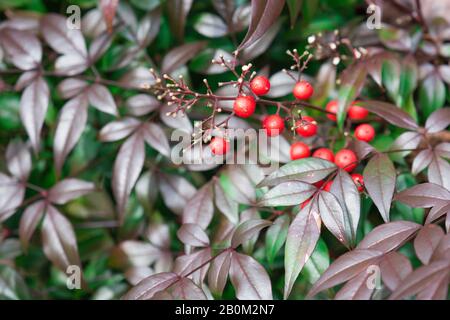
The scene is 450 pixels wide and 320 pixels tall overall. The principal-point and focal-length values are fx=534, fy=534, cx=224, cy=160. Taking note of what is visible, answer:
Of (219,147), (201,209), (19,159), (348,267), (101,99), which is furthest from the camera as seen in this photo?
(19,159)

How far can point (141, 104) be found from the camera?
1.26 meters

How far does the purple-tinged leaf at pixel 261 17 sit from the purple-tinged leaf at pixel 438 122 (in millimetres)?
430

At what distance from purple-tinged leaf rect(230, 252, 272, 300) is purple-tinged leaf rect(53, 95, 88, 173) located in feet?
1.59

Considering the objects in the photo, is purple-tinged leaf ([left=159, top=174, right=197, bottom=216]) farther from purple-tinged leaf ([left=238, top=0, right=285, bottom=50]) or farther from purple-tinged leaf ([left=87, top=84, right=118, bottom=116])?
purple-tinged leaf ([left=238, top=0, right=285, bottom=50])

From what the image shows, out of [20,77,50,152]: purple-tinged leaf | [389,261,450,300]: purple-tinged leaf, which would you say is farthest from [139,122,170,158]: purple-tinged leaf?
[389,261,450,300]: purple-tinged leaf

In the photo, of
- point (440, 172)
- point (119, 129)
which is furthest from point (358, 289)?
point (119, 129)

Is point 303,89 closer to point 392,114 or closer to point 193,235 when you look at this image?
point 392,114

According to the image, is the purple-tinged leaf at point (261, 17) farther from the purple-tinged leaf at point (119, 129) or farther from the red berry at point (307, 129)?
the purple-tinged leaf at point (119, 129)

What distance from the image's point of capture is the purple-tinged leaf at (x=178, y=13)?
4.18ft

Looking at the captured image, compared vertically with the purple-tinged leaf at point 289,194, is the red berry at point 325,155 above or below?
below

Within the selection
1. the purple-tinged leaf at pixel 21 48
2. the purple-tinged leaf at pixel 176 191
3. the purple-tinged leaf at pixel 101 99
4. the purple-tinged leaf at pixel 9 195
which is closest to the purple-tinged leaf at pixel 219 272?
the purple-tinged leaf at pixel 176 191

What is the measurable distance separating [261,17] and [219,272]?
0.43m

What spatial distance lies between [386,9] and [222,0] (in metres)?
0.49
